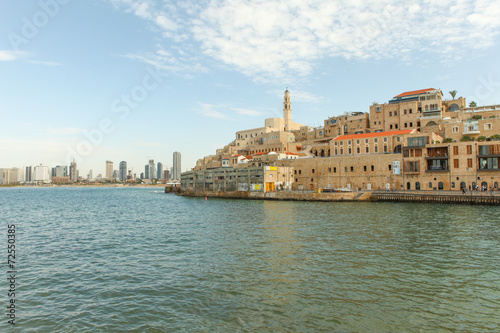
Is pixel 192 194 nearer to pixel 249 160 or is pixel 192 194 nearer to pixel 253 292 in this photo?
pixel 249 160

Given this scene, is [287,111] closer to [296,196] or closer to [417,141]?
[296,196]

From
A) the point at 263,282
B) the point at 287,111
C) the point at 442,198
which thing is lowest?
the point at 263,282

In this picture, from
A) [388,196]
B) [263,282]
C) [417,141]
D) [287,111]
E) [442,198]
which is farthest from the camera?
[287,111]

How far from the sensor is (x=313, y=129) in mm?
109438

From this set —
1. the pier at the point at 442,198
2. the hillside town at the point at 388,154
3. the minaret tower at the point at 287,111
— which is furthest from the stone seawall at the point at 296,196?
the minaret tower at the point at 287,111

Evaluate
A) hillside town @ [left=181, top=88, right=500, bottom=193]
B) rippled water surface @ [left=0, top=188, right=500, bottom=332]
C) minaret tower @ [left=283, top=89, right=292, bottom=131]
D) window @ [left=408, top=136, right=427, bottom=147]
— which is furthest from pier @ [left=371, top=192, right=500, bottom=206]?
minaret tower @ [left=283, top=89, right=292, bottom=131]

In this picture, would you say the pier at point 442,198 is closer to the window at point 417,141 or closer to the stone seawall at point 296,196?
the stone seawall at point 296,196

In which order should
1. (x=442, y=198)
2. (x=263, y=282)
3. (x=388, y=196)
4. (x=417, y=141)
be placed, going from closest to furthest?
(x=263, y=282) → (x=442, y=198) → (x=388, y=196) → (x=417, y=141)

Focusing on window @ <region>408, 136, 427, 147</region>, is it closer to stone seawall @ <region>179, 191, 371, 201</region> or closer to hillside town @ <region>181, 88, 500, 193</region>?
hillside town @ <region>181, 88, 500, 193</region>

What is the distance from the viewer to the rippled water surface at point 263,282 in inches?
452

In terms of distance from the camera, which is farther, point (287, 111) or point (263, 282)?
point (287, 111)

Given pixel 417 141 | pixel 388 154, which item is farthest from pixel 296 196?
pixel 417 141

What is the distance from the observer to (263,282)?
1530cm

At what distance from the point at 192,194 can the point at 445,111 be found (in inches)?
2990
